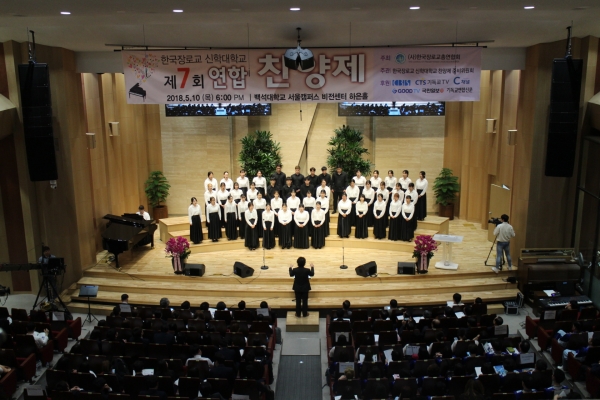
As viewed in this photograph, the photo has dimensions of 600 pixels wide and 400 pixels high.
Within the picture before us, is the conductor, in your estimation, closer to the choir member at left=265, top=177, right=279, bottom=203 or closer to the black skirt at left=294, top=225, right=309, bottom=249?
the black skirt at left=294, top=225, right=309, bottom=249

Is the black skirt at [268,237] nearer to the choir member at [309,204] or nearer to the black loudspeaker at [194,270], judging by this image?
the choir member at [309,204]

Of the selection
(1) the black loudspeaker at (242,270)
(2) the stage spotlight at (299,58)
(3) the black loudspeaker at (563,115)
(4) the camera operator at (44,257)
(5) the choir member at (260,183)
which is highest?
(2) the stage spotlight at (299,58)

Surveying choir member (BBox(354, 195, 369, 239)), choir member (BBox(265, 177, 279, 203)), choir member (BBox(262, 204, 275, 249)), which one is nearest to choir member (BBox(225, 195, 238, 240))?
choir member (BBox(262, 204, 275, 249))

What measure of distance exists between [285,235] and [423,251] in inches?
136

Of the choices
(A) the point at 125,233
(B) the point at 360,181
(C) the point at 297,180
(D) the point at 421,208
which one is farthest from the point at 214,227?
(D) the point at 421,208

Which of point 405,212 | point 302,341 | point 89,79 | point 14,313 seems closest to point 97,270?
point 14,313

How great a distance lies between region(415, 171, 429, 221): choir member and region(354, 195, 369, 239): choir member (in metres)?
1.54

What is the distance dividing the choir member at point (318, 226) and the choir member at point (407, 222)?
1.93 meters

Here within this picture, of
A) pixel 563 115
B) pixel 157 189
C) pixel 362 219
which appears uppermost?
pixel 563 115

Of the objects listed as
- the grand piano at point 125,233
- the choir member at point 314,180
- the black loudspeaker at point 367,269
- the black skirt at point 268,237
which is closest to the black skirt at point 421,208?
the choir member at point 314,180

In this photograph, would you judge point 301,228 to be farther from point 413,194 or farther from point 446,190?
point 446,190

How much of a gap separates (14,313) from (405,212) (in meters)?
8.64

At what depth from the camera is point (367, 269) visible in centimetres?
1244

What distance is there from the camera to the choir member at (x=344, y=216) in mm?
14341
